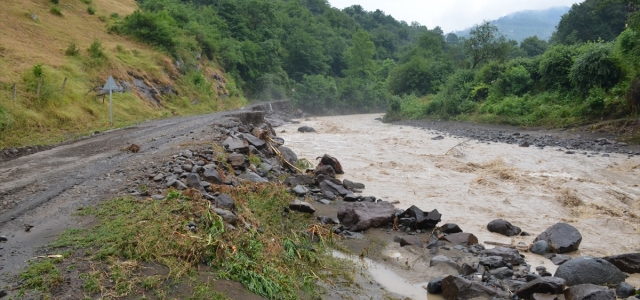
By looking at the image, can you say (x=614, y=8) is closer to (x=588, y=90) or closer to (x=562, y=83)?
(x=562, y=83)

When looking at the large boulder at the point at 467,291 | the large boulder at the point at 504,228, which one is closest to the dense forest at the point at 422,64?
the large boulder at the point at 504,228

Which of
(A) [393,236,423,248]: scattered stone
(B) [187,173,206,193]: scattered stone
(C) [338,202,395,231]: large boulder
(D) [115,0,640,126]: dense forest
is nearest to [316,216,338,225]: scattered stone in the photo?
(C) [338,202,395,231]: large boulder

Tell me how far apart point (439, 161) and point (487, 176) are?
339 cm

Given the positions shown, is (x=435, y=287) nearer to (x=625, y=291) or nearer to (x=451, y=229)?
(x=625, y=291)

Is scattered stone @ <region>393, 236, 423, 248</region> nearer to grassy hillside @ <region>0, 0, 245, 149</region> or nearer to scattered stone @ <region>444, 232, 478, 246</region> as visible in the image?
scattered stone @ <region>444, 232, 478, 246</region>

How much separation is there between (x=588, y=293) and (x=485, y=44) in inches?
1793

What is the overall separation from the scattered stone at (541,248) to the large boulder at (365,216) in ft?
9.09

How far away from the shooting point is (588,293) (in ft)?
19.1

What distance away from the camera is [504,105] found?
32.0m

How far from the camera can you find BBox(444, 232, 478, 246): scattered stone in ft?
28.3

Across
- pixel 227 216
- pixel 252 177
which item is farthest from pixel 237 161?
pixel 227 216

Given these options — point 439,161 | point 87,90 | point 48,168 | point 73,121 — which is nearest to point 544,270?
point 48,168

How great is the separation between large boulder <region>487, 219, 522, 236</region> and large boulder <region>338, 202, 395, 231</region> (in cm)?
210

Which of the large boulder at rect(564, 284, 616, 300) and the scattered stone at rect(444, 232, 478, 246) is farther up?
the large boulder at rect(564, 284, 616, 300)
